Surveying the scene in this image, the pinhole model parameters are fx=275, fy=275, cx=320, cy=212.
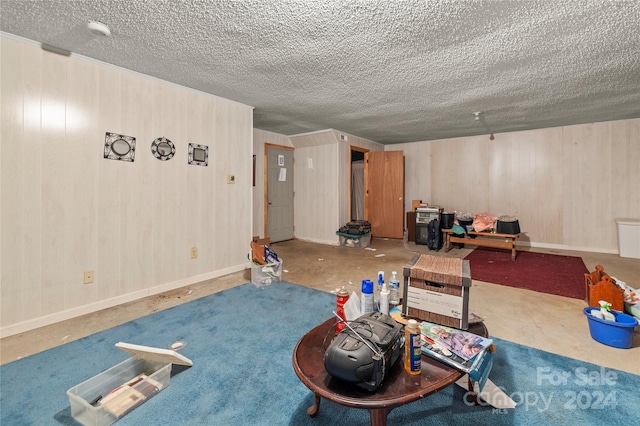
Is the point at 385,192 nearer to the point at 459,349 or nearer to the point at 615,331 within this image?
the point at 615,331

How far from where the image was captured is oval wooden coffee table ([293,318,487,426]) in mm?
912

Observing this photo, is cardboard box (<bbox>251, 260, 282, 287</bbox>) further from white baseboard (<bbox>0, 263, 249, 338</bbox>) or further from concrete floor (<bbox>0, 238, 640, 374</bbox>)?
white baseboard (<bbox>0, 263, 249, 338</bbox>)

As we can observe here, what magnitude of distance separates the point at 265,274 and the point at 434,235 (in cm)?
347

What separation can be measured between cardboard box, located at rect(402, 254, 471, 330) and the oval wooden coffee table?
28cm

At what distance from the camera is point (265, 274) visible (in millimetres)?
3279

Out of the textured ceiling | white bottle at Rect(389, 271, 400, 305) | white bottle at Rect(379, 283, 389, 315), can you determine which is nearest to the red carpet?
white bottle at Rect(389, 271, 400, 305)

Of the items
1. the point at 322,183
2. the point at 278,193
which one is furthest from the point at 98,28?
the point at 322,183

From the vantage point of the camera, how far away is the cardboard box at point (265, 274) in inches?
128

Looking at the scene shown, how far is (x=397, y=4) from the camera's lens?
1821 mm

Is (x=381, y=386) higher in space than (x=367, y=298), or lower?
lower

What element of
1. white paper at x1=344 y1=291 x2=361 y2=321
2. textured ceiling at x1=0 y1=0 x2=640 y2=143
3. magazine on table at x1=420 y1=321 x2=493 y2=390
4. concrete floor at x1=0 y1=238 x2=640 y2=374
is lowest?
concrete floor at x1=0 y1=238 x2=640 y2=374

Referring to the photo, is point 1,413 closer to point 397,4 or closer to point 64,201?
point 64,201

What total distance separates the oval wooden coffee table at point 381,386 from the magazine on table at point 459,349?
0.10 feet

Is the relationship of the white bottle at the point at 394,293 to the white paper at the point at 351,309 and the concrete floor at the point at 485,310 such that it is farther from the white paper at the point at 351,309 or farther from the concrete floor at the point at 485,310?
the concrete floor at the point at 485,310
